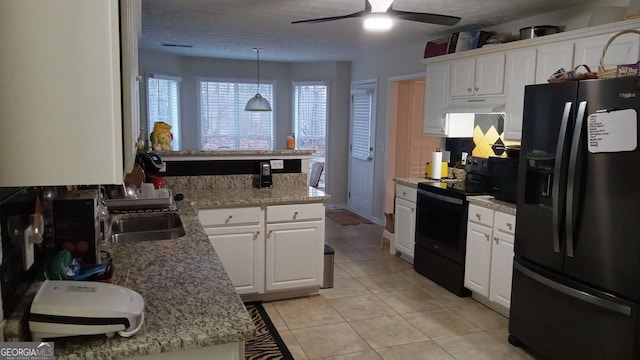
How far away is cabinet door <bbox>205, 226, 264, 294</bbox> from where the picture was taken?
3.42 m

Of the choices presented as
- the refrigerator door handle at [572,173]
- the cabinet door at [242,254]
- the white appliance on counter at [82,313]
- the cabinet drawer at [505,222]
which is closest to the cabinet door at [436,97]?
the cabinet drawer at [505,222]

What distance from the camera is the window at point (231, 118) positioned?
24.6ft

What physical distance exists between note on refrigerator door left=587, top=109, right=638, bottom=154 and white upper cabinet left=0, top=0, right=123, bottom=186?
2.29m

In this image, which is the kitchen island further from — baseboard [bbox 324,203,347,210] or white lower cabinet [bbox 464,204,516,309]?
baseboard [bbox 324,203,347,210]

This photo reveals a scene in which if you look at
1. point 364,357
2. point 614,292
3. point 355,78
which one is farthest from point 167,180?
point 355,78

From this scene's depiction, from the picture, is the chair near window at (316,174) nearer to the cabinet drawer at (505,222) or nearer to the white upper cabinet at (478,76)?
the white upper cabinet at (478,76)

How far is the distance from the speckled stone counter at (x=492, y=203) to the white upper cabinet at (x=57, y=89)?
2.98m

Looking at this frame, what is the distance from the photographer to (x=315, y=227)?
3.71 m

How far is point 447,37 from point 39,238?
417cm

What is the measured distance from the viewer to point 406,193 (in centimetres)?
464

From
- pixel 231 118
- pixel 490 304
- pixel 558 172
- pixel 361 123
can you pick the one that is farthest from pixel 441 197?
pixel 231 118

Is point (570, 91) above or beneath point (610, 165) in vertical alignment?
above

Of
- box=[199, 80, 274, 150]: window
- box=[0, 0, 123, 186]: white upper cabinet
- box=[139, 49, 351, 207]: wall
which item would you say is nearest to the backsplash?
box=[139, 49, 351, 207]: wall

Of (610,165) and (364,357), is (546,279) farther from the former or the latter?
(364,357)
